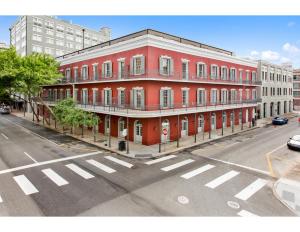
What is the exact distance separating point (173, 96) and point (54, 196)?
1553 cm

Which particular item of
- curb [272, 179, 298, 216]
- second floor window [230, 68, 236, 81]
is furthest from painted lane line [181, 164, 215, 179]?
second floor window [230, 68, 236, 81]

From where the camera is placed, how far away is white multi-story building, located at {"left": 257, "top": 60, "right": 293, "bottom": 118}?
141 feet

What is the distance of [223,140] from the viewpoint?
23.9 metres

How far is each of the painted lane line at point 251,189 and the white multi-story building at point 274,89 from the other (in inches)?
1217

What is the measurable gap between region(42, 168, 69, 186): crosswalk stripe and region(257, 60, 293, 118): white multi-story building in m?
37.5

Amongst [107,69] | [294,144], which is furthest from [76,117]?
[294,144]

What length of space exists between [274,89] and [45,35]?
57025 mm

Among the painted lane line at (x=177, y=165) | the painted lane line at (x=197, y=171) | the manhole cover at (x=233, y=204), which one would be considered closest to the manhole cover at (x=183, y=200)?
the manhole cover at (x=233, y=204)

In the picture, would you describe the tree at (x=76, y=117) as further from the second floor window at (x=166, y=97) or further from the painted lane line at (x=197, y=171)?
the painted lane line at (x=197, y=171)

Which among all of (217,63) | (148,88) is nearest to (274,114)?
(217,63)

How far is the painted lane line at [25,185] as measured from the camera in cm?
1151

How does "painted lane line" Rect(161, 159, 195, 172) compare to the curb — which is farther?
"painted lane line" Rect(161, 159, 195, 172)

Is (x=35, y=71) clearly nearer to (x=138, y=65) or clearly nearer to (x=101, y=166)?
(x=138, y=65)

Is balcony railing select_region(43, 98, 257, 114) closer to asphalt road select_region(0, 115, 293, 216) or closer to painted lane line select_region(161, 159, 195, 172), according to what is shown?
asphalt road select_region(0, 115, 293, 216)
